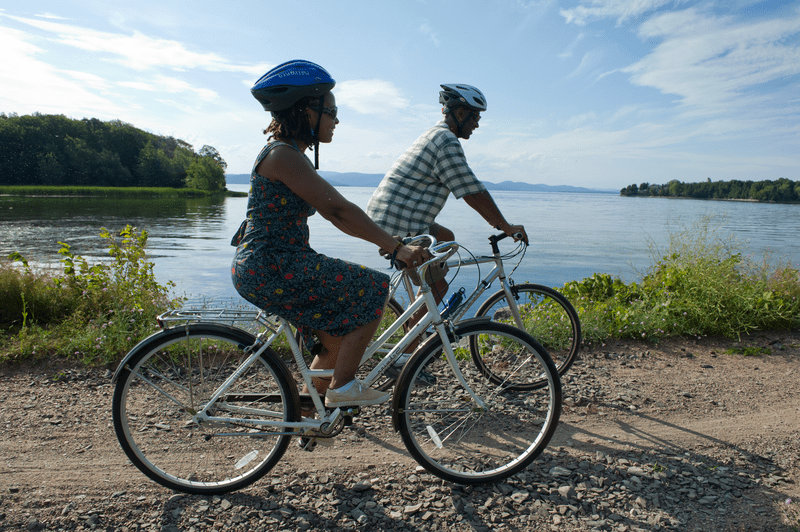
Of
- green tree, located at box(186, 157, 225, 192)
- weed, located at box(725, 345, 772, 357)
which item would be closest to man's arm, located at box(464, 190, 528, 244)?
weed, located at box(725, 345, 772, 357)

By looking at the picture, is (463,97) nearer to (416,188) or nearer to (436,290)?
(416,188)

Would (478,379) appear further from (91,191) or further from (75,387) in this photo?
(91,191)

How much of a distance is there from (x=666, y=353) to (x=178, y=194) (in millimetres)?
89294

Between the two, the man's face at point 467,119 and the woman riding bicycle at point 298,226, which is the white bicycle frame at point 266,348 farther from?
the man's face at point 467,119

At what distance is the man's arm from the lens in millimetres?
3893

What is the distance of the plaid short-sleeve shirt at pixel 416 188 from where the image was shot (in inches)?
154

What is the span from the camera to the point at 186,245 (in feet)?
61.1

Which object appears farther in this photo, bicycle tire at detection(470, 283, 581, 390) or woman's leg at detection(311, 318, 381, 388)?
bicycle tire at detection(470, 283, 581, 390)

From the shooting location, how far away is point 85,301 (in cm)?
543

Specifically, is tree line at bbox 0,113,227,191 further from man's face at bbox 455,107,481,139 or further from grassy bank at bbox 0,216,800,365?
man's face at bbox 455,107,481,139

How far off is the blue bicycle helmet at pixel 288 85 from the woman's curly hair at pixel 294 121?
0.10ft

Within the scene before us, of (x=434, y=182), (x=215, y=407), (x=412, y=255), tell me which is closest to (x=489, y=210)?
(x=434, y=182)

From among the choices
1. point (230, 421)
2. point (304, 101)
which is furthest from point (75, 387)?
point (304, 101)

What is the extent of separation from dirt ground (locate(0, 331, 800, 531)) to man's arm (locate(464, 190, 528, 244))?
156cm
